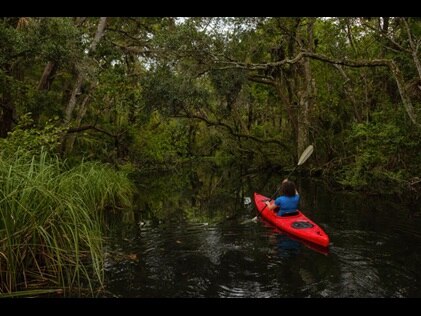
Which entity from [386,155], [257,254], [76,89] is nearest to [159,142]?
[76,89]

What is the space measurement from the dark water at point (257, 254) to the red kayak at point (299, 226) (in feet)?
0.58

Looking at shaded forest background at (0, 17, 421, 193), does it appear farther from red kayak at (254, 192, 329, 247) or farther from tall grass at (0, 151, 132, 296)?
red kayak at (254, 192, 329, 247)

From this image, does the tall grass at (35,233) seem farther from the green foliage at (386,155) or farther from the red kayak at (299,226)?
the green foliage at (386,155)

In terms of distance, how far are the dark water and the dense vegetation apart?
3.33 ft

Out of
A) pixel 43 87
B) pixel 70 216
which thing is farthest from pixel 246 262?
pixel 43 87

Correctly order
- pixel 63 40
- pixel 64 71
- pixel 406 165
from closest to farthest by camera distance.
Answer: pixel 63 40 < pixel 406 165 < pixel 64 71

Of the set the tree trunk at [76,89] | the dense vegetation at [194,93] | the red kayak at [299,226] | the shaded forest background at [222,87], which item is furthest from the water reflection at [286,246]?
the tree trunk at [76,89]
